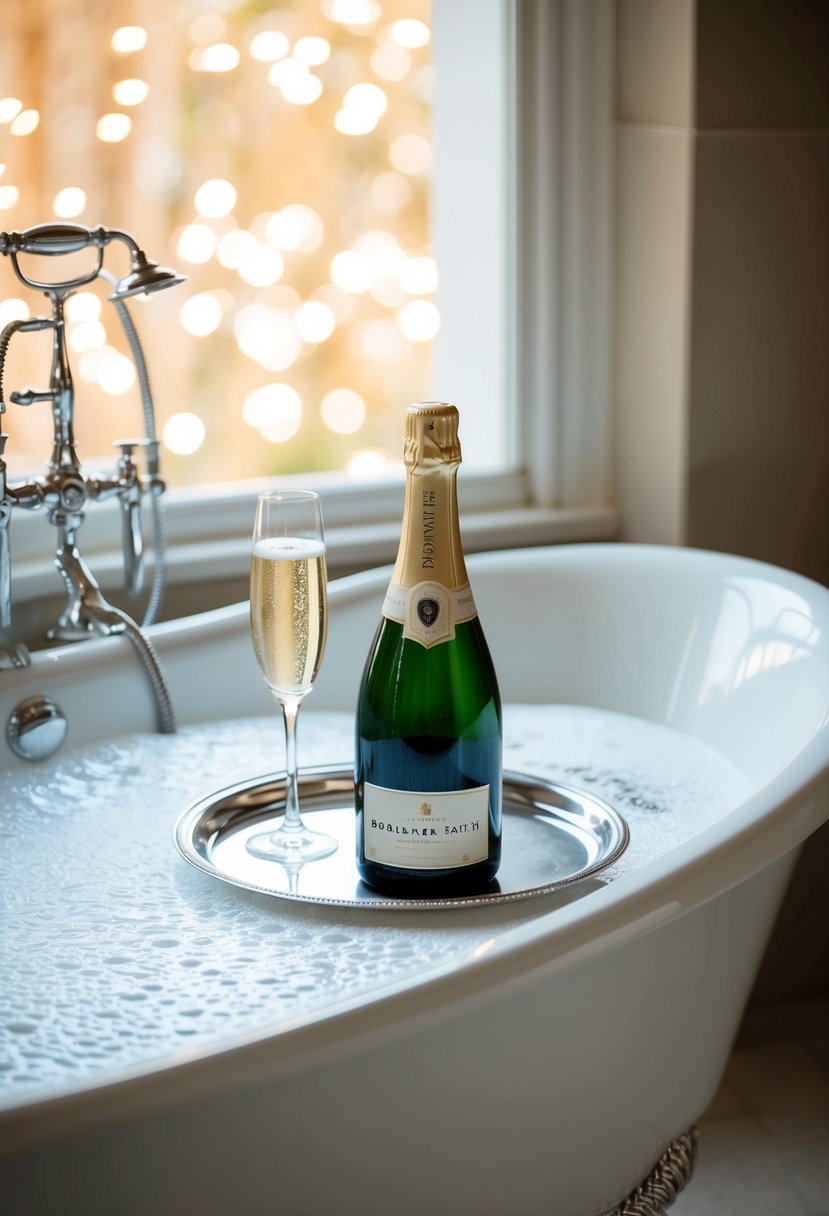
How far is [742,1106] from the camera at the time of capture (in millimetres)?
1822

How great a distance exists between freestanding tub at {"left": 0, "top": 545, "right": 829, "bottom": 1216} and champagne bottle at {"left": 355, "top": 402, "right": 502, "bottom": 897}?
44 mm

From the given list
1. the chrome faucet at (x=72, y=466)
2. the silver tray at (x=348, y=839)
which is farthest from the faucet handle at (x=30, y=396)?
the silver tray at (x=348, y=839)

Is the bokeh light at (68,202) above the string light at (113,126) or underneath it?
underneath

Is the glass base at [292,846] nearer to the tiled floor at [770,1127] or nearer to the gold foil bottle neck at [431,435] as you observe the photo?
the gold foil bottle neck at [431,435]

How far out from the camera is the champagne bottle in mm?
876

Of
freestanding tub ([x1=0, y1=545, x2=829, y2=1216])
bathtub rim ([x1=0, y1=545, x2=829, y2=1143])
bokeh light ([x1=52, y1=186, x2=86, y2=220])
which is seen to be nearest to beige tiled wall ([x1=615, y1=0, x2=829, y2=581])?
freestanding tub ([x1=0, y1=545, x2=829, y2=1216])

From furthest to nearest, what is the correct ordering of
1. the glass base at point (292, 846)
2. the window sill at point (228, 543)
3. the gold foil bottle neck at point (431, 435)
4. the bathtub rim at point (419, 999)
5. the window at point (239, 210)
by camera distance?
the window at point (239, 210), the window sill at point (228, 543), the glass base at point (292, 846), the gold foil bottle neck at point (431, 435), the bathtub rim at point (419, 999)

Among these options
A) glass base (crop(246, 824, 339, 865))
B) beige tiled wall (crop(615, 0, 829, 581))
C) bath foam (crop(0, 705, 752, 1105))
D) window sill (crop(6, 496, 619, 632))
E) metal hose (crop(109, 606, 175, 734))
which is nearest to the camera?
bath foam (crop(0, 705, 752, 1105))

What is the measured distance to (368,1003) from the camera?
67 centimetres

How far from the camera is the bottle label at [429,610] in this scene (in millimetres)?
920

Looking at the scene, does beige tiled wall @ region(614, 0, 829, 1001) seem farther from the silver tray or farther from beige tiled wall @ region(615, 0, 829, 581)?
the silver tray

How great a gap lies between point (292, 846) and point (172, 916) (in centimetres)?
12

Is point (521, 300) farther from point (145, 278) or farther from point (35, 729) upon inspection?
point (35, 729)

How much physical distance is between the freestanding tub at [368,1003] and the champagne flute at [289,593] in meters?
0.16
